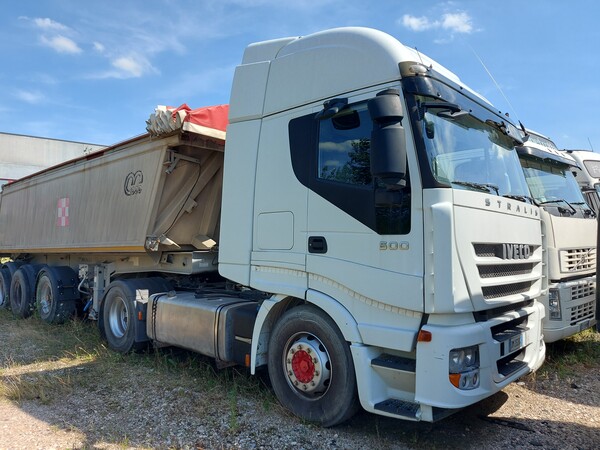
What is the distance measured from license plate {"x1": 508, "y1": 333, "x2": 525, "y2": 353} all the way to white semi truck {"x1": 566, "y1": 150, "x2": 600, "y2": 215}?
478 cm

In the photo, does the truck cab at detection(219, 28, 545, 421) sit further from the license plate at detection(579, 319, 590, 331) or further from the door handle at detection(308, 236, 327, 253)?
the license plate at detection(579, 319, 590, 331)

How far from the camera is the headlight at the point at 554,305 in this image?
5.48 meters

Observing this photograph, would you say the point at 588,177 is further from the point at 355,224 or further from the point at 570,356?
the point at 355,224

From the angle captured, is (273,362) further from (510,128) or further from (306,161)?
Result: (510,128)

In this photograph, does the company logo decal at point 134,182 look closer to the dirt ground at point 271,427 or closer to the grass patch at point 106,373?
the grass patch at point 106,373

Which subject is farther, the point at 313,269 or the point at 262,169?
the point at 262,169

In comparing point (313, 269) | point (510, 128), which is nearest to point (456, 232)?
point (313, 269)

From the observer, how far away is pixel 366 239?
377 centimetres

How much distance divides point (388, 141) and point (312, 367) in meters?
1.99

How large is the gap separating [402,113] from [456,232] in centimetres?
93

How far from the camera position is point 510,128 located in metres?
4.77

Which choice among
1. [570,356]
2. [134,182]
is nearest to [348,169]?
[134,182]

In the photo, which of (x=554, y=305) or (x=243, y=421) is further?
(x=554, y=305)

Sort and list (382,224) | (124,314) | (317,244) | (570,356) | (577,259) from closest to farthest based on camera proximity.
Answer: (382,224) < (317,244) < (577,259) < (570,356) < (124,314)
